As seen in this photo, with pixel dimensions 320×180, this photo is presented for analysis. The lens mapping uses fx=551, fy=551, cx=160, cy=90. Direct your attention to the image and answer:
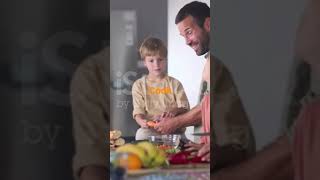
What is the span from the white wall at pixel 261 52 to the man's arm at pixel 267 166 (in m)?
0.04

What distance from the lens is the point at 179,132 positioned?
A: 2240 mm

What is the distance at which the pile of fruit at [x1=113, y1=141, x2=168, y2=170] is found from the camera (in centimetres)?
223

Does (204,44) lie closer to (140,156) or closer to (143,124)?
(143,124)

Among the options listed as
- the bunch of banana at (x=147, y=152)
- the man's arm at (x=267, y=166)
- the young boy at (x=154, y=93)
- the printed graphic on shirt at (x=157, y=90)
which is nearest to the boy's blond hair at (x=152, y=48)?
the young boy at (x=154, y=93)

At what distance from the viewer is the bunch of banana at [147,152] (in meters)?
2.23

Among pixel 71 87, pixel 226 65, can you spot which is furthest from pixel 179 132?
pixel 71 87

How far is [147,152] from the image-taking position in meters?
2.23

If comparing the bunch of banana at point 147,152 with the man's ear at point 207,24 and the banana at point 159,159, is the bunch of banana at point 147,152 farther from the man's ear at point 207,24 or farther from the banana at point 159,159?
the man's ear at point 207,24

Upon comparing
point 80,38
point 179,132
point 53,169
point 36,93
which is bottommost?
point 53,169

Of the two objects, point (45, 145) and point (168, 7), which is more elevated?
point (168, 7)

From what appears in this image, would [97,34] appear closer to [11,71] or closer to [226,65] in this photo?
[11,71]

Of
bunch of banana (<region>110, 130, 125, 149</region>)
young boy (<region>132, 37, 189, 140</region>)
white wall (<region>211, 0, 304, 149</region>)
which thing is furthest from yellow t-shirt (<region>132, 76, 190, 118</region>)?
white wall (<region>211, 0, 304, 149</region>)

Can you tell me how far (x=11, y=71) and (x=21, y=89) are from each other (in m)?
0.08

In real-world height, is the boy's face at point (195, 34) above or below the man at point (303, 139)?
above
